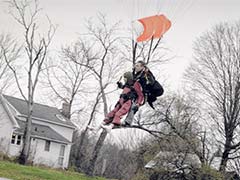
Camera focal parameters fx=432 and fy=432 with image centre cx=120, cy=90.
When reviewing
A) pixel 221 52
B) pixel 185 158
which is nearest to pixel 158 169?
pixel 185 158

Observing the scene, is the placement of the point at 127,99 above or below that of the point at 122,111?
above

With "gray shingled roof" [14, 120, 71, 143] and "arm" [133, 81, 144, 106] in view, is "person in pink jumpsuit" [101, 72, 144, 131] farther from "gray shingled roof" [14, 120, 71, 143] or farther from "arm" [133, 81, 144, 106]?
"gray shingled roof" [14, 120, 71, 143]

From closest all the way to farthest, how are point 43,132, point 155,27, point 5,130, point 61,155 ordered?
point 155,27
point 5,130
point 43,132
point 61,155

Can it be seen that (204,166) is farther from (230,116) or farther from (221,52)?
(221,52)

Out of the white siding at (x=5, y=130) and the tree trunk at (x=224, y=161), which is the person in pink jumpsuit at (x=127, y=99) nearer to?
the tree trunk at (x=224, y=161)

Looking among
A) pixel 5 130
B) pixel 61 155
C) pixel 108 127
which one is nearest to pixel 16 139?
pixel 5 130

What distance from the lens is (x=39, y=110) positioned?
41406mm

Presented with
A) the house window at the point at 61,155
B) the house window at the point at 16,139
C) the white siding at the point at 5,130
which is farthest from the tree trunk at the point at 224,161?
the house window at the point at 16,139

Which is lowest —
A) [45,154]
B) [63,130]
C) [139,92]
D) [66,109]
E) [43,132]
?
[139,92]

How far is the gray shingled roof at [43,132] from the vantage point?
36.0 metres

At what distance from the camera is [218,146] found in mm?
27484

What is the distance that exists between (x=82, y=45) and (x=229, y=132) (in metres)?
15.9

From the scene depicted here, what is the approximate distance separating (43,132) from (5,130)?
3.52m

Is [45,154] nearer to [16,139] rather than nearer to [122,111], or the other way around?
[16,139]
